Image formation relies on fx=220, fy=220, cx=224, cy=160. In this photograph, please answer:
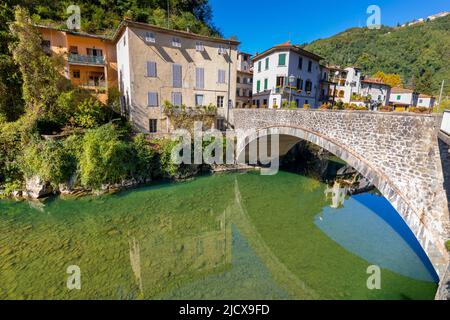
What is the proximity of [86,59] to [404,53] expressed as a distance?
76.1 meters

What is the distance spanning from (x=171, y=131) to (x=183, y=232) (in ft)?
39.8

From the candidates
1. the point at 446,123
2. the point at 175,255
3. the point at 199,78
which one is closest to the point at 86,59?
the point at 199,78

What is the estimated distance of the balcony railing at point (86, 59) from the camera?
2017 cm

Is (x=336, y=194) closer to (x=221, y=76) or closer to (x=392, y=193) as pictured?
(x=392, y=193)

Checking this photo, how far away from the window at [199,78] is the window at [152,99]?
163 inches

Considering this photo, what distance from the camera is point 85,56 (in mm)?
20672

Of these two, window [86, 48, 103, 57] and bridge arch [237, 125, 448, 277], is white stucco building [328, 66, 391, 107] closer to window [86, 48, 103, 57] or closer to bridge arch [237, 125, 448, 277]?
bridge arch [237, 125, 448, 277]

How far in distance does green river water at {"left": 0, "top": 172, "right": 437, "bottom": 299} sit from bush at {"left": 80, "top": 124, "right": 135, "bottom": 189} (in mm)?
1320

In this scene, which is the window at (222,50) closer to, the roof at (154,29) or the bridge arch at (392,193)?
the roof at (154,29)

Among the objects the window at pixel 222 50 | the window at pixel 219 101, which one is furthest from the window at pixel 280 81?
the window at pixel 219 101

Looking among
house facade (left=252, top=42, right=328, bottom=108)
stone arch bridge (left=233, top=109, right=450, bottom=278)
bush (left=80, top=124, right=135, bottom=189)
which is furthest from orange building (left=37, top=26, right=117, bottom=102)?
stone arch bridge (left=233, top=109, right=450, bottom=278)

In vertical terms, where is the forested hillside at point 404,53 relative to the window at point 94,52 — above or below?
above

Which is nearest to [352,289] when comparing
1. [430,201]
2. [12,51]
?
[430,201]

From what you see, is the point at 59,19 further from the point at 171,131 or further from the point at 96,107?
the point at 171,131
